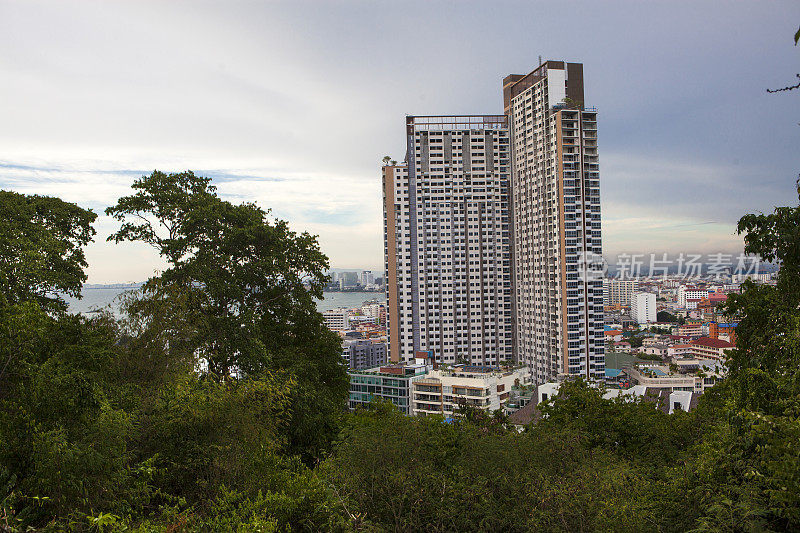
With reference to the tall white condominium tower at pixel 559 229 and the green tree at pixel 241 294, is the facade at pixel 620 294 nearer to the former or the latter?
the tall white condominium tower at pixel 559 229

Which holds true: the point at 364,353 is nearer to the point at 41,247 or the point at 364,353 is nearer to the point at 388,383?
the point at 388,383

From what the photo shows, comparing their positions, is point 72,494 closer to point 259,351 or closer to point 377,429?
point 377,429

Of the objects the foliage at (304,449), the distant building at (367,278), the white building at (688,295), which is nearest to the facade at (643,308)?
the white building at (688,295)

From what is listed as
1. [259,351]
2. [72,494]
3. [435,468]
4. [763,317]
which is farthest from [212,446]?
[763,317]

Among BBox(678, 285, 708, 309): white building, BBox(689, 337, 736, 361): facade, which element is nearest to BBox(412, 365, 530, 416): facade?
BBox(689, 337, 736, 361): facade

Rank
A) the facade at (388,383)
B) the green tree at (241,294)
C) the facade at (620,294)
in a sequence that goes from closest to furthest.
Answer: the green tree at (241,294), the facade at (388,383), the facade at (620,294)

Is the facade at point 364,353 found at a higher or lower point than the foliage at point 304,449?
lower

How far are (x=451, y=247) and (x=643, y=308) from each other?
37035mm

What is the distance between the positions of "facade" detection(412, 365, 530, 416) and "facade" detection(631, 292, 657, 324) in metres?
43.1

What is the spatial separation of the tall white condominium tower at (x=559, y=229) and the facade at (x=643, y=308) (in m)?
34.8

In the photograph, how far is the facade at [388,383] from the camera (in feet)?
96.5

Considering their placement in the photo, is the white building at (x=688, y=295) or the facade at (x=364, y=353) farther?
the white building at (x=688, y=295)

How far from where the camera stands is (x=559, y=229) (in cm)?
3338

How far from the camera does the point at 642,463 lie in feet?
24.9
